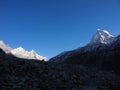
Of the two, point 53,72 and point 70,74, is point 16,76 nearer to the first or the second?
point 53,72

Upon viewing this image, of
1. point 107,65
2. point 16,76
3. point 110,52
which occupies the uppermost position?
point 110,52

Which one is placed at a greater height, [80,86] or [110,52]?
[110,52]

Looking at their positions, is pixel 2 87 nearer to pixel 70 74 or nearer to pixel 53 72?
pixel 53 72

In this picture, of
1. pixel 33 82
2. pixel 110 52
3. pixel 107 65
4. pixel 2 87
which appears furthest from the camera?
pixel 110 52

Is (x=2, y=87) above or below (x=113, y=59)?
below

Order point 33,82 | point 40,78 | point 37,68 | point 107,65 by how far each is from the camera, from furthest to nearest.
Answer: point 107,65 < point 37,68 < point 40,78 < point 33,82

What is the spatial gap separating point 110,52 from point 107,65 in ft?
59.2

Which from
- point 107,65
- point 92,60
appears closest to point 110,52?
point 92,60

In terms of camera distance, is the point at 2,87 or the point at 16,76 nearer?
the point at 2,87

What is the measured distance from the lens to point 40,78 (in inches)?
1012

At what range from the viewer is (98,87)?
89.0 ft

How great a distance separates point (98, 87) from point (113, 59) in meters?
85.2

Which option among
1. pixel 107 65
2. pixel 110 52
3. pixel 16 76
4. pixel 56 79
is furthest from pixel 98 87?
pixel 110 52

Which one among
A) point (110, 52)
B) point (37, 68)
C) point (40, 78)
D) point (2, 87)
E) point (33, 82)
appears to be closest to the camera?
point (2, 87)
